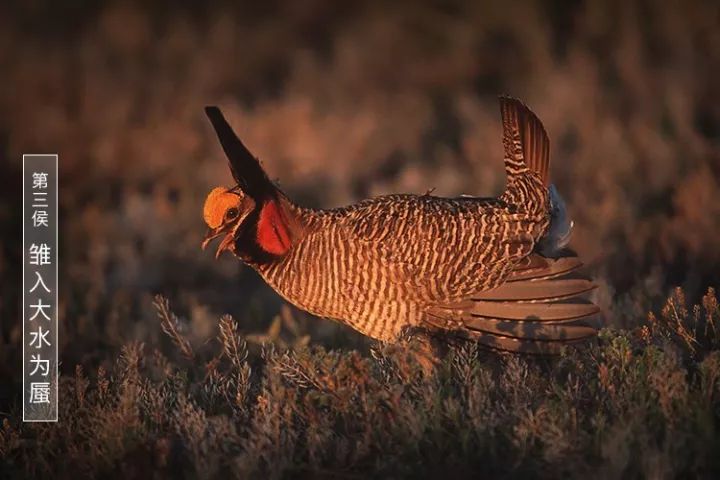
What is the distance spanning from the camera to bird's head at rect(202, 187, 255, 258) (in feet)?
19.1

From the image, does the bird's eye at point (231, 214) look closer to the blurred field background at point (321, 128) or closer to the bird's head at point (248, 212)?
the bird's head at point (248, 212)

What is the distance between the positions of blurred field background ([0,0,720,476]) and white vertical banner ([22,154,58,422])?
0.73ft

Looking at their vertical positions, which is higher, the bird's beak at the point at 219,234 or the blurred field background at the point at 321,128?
the blurred field background at the point at 321,128

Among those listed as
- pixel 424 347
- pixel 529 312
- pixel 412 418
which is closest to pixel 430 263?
pixel 424 347

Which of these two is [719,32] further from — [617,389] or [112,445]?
[112,445]

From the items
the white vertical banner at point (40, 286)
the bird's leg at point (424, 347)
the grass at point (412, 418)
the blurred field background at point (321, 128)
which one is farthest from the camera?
the blurred field background at point (321, 128)

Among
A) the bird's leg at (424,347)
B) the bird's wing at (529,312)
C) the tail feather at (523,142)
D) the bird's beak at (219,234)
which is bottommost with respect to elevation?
the bird's leg at (424,347)

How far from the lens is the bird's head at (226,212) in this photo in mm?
5816

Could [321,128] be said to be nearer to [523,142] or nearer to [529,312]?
[523,142]

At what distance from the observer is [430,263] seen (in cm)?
548

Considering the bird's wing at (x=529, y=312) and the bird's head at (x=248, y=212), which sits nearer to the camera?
the bird's wing at (x=529, y=312)

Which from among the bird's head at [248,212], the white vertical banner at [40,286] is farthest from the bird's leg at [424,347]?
the white vertical banner at [40,286]

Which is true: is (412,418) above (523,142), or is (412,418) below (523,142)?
below

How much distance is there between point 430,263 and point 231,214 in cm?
99
